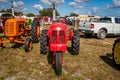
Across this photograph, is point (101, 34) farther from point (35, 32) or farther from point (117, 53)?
point (117, 53)

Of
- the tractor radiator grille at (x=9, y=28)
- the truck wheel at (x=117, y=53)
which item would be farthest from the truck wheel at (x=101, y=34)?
the truck wheel at (x=117, y=53)

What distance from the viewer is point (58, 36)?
7109mm

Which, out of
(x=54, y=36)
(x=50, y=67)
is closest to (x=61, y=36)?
(x=54, y=36)

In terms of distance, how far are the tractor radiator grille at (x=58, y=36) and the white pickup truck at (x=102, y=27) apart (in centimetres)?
926

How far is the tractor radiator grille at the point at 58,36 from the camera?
23.2 feet

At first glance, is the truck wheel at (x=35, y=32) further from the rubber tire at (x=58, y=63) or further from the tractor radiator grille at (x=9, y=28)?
the rubber tire at (x=58, y=63)

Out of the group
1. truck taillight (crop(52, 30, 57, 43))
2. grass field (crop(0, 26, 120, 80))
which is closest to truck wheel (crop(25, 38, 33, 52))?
grass field (crop(0, 26, 120, 80))

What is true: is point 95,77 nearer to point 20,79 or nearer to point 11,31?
point 20,79

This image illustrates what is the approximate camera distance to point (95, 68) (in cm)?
769

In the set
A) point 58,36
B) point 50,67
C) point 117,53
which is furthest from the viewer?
point 117,53

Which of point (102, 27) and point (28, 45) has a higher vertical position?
point (102, 27)

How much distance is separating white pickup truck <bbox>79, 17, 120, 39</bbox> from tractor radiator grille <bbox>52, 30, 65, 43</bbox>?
30.4 ft

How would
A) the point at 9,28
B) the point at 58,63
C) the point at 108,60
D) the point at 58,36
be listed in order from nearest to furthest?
the point at 58,63 → the point at 58,36 → the point at 108,60 → the point at 9,28

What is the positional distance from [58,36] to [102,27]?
33.5 ft
